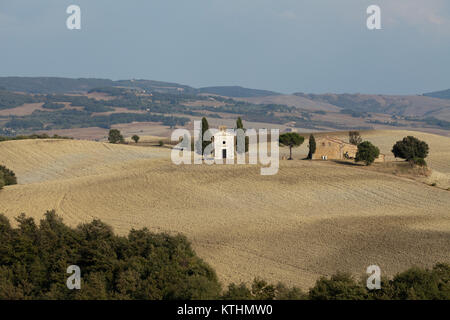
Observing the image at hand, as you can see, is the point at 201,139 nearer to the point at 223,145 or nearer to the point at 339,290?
the point at 223,145

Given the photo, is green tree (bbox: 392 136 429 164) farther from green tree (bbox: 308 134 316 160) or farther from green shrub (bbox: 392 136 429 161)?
green tree (bbox: 308 134 316 160)

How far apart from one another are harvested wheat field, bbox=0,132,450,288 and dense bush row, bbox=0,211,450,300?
451 centimetres

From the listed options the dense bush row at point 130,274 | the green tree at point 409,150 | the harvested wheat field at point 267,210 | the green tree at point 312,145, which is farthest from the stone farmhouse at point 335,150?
the dense bush row at point 130,274

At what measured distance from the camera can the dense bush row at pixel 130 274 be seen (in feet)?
Result: 82.7

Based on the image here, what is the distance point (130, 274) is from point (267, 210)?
25676 mm

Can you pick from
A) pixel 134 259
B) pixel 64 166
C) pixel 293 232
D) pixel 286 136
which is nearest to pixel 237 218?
pixel 293 232

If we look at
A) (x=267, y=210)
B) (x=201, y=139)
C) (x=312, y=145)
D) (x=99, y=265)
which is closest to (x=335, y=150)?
(x=312, y=145)

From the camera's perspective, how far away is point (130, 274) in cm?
2794

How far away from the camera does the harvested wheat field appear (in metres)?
36.8

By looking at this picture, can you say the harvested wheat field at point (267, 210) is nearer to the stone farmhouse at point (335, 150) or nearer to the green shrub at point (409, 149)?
the stone farmhouse at point (335, 150)

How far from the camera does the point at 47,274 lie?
101ft

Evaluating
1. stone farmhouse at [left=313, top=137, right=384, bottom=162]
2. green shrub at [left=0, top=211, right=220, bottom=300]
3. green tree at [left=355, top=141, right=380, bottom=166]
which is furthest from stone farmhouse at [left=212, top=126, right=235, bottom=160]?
green shrub at [left=0, top=211, right=220, bottom=300]

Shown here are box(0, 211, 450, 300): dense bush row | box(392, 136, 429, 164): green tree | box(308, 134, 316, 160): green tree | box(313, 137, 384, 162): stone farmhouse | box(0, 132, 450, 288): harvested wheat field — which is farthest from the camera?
box(313, 137, 384, 162): stone farmhouse
